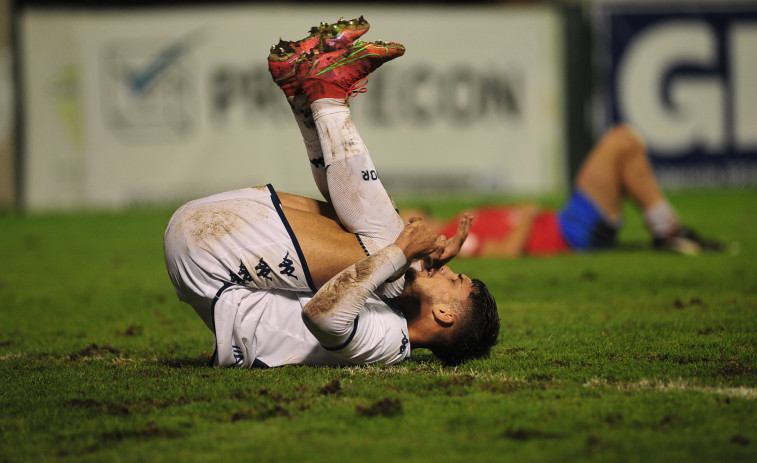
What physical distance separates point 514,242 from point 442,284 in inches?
210

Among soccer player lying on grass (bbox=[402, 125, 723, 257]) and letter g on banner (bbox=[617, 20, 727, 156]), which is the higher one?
letter g on banner (bbox=[617, 20, 727, 156])

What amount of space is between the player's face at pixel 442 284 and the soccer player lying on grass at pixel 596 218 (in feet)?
13.8

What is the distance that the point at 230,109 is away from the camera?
16.1m

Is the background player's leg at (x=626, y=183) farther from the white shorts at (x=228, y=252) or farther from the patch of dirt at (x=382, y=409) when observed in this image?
the patch of dirt at (x=382, y=409)

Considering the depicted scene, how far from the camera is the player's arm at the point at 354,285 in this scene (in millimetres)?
4012

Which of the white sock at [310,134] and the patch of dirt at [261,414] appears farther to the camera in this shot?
the white sock at [310,134]

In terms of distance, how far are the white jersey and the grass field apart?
0.14 m

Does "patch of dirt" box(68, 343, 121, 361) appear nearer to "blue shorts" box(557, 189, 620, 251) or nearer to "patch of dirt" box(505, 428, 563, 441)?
"patch of dirt" box(505, 428, 563, 441)

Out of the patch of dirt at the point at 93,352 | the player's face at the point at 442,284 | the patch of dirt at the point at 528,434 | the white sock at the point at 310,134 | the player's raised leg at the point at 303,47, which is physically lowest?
the patch of dirt at the point at 93,352

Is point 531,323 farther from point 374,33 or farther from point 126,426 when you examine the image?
point 374,33

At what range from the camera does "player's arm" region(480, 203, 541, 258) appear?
9570 mm

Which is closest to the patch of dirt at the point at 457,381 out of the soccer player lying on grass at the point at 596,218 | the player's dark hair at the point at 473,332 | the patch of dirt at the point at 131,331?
the player's dark hair at the point at 473,332

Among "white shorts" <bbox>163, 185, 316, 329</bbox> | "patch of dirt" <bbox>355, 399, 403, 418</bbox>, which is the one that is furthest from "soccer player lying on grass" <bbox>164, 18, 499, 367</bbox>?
"patch of dirt" <bbox>355, 399, 403, 418</bbox>

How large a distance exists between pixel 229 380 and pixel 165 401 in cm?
42
